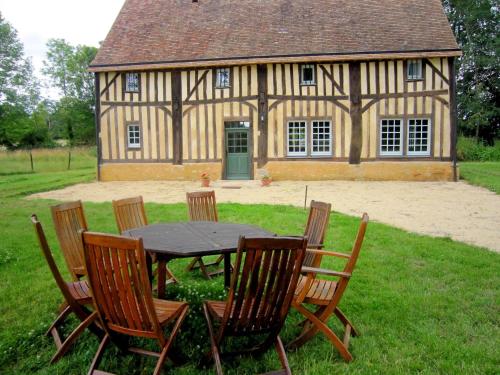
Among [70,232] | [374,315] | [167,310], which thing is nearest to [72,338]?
[167,310]

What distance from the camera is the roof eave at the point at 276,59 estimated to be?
44.5ft

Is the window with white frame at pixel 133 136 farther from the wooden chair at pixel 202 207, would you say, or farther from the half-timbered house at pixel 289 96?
the wooden chair at pixel 202 207

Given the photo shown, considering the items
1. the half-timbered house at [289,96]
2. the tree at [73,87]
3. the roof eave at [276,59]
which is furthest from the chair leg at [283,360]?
the tree at [73,87]

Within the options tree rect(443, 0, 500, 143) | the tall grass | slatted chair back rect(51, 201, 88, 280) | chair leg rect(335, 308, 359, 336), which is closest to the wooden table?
slatted chair back rect(51, 201, 88, 280)

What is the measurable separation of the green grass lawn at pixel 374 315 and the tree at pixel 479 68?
86.2 feet

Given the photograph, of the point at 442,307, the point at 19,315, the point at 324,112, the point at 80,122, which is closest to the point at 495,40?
the point at 324,112

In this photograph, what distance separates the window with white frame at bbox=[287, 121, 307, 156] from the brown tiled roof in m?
2.33

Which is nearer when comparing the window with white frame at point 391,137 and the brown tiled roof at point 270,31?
the brown tiled roof at point 270,31

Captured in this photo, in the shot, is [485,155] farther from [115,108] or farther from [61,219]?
[61,219]

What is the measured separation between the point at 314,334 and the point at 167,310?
1071mm

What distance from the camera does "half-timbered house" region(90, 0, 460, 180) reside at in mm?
14078

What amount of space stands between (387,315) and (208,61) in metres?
12.6

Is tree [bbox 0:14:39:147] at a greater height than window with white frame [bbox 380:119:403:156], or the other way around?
tree [bbox 0:14:39:147]

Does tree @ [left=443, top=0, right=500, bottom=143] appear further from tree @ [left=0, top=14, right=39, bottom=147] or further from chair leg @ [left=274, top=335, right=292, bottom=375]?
tree @ [left=0, top=14, right=39, bottom=147]
